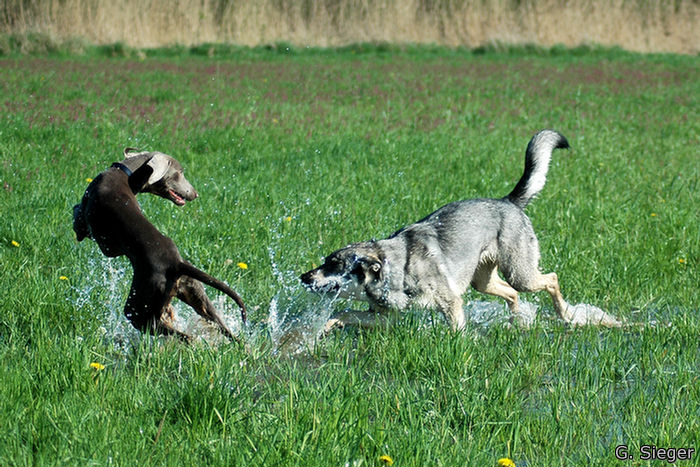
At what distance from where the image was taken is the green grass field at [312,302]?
3.30 meters

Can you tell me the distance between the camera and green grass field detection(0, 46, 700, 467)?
330 cm

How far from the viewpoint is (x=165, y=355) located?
4117 millimetres

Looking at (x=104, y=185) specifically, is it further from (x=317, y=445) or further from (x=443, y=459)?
(x=443, y=459)

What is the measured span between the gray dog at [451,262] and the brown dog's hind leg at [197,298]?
598 millimetres

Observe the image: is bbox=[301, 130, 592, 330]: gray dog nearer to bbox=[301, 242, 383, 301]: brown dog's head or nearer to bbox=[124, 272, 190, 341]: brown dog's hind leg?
bbox=[301, 242, 383, 301]: brown dog's head

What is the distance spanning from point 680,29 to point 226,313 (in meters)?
38.2

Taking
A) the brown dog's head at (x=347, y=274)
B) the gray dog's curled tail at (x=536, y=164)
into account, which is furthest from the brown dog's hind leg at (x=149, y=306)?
the gray dog's curled tail at (x=536, y=164)

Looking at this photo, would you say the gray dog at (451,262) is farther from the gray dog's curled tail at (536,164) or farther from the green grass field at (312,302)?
the green grass field at (312,302)

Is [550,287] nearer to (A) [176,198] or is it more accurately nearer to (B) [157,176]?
(A) [176,198]

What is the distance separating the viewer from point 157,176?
463 centimetres

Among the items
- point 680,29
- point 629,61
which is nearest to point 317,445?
point 629,61
